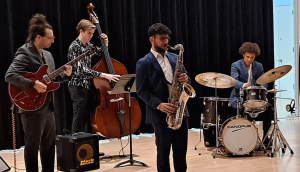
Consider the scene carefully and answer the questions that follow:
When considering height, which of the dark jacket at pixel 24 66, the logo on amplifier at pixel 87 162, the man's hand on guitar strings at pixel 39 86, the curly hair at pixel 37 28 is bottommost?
the logo on amplifier at pixel 87 162

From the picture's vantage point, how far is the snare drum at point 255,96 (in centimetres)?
464

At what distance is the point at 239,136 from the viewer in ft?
15.8

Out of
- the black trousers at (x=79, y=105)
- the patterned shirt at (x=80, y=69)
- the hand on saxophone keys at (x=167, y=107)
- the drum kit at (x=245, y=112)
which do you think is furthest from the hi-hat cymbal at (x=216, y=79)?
the hand on saxophone keys at (x=167, y=107)

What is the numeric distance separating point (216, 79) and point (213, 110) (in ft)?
2.06

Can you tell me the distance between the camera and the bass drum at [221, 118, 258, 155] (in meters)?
4.79

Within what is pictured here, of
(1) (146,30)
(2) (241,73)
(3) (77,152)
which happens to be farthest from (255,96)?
(1) (146,30)

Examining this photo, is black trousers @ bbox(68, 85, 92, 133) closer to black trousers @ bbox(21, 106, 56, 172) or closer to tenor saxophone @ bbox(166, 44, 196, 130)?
black trousers @ bbox(21, 106, 56, 172)

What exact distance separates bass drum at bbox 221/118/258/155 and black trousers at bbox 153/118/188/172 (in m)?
1.78

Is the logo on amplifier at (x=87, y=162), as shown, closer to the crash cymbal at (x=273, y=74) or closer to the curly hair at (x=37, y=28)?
the curly hair at (x=37, y=28)

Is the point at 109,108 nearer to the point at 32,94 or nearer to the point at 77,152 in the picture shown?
the point at 77,152

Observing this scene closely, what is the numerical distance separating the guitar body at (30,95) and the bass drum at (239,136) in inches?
92.6

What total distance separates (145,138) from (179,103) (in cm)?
337

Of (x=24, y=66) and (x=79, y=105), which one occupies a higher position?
(x=24, y=66)

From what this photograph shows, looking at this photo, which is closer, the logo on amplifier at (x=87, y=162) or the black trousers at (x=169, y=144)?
the black trousers at (x=169, y=144)
